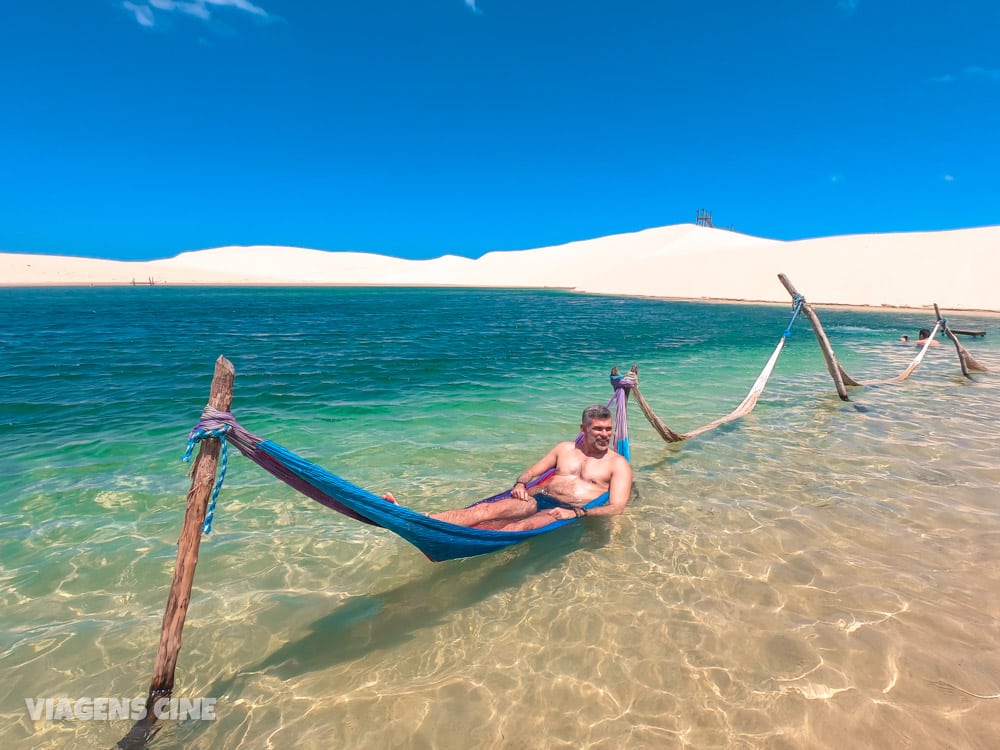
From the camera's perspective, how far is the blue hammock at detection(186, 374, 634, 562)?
290 centimetres

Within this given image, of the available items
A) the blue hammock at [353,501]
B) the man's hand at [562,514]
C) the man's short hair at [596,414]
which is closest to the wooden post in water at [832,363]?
the man's short hair at [596,414]

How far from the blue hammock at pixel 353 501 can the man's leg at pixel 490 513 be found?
155 millimetres

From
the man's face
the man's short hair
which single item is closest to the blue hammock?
the man's face

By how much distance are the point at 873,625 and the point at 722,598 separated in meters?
1.03

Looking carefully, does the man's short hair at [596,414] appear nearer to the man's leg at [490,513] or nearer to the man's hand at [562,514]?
the man's hand at [562,514]

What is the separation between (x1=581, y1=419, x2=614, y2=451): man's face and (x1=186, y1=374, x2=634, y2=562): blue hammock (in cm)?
88

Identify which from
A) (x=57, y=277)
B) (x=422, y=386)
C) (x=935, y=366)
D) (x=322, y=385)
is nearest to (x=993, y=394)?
(x=935, y=366)

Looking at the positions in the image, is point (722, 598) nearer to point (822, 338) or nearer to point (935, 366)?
point (822, 338)

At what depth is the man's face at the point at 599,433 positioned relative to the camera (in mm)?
5172

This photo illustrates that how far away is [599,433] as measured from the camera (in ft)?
17.1

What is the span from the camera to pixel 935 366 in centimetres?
1617

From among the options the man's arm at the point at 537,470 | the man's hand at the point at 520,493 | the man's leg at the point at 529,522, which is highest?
the man's arm at the point at 537,470

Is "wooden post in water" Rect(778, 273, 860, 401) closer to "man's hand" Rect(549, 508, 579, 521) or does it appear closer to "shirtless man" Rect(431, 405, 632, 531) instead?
"shirtless man" Rect(431, 405, 632, 531)

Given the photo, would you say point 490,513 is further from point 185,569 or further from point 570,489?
point 185,569
